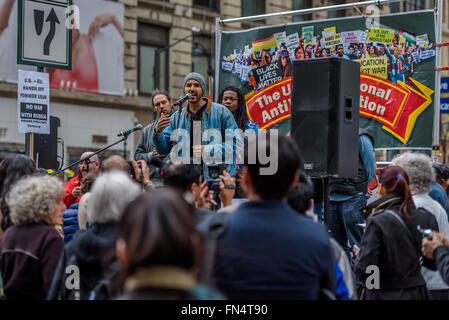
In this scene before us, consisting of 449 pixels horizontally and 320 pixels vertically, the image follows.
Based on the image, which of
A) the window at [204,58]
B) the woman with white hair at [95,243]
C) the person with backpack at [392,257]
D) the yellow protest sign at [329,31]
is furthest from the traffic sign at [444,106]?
the window at [204,58]

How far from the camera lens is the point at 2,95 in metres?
22.0

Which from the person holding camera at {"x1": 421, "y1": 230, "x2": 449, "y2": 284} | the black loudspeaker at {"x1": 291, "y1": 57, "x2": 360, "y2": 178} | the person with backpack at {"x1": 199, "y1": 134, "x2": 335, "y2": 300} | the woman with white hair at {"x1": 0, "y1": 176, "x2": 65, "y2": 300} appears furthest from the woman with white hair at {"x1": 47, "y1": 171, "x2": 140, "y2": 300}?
the black loudspeaker at {"x1": 291, "y1": 57, "x2": 360, "y2": 178}

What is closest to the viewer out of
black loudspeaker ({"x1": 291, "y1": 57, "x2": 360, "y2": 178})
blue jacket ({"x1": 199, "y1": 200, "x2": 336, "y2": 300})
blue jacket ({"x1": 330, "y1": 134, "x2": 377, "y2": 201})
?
blue jacket ({"x1": 199, "y1": 200, "x2": 336, "y2": 300})

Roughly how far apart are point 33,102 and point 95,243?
4680 mm

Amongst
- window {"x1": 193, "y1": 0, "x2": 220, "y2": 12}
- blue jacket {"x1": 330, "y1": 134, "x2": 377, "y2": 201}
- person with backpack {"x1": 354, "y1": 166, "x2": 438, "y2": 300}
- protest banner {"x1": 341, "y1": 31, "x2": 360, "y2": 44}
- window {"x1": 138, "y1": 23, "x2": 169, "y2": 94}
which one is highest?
window {"x1": 193, "y1": 0, "x2": 220, "y2": 12}

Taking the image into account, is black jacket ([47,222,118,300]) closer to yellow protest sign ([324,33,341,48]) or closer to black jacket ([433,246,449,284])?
black jacket ([433,246,449,284])

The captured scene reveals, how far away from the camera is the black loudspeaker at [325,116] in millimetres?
7035

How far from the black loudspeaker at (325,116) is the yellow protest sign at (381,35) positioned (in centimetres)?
230

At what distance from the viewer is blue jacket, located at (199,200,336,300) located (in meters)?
2.94

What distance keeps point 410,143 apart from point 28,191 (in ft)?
20.5

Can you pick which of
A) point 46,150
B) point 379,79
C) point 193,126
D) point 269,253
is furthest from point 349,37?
point 269,253

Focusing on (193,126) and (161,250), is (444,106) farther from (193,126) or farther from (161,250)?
(161,250)

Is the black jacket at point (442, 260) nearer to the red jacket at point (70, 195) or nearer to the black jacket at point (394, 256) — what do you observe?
the black jacket at point (394, 256)

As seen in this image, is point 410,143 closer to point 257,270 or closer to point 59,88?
point 257,270
